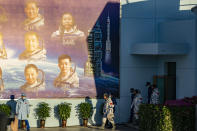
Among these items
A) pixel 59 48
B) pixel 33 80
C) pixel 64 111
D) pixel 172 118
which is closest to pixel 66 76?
pixel 59 48

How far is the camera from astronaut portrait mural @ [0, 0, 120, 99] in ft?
73.5

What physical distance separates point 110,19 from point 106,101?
13.9ft

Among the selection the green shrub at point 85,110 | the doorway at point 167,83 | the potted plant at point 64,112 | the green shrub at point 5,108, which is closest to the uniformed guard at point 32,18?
the green shrub at point 5,108

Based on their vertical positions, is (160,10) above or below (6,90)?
above

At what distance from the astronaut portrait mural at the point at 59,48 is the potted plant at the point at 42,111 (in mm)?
469

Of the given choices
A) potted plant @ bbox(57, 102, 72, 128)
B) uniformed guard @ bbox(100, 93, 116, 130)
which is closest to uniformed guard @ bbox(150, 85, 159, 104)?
uniformed guard @ bbox(100, 93, 116, 130)

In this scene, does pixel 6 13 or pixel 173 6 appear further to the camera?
pixel 173 6

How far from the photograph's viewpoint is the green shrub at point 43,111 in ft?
73.4

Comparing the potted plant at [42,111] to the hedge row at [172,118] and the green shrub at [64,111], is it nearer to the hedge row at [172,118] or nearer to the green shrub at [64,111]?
the green shrub at [64,111]

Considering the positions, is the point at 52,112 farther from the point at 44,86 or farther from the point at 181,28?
the point at 181,28

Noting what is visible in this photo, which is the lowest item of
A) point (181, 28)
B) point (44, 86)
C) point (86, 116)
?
point (86, 116)

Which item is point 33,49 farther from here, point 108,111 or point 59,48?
point 108,111

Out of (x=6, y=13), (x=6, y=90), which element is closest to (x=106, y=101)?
(x=6, y=90)

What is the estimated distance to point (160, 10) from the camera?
24.7 meters
